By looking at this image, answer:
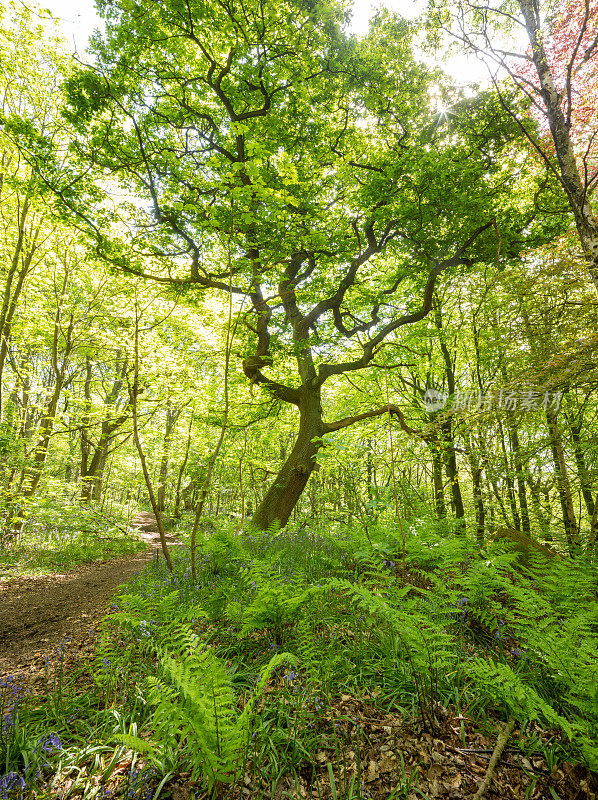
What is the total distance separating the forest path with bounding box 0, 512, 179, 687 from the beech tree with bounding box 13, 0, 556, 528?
361 cm

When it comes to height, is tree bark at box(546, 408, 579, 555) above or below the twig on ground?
above

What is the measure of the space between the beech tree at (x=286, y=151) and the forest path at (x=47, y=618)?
11.8 ft

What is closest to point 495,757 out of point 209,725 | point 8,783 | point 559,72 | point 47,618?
point 209,725

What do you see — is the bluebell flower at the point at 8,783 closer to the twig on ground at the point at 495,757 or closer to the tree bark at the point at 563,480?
the twig on ground at the point at 495,757

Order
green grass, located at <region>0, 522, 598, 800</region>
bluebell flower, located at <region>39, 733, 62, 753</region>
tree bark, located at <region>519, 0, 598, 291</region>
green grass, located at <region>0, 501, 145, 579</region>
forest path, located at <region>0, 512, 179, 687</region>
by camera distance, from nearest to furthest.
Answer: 1. green grass, located at <region>0, 522, 598, 800</region>
2. bluebell flower, located at <region>39, 733, 62, 753</region>
3. forest path, located at <region>0, 512, 179, 687</region>
4. tree bark, located at <region>519, 0, 598, 291</region>
5. green grass, located at <region>0, 501, 145, 579</region>

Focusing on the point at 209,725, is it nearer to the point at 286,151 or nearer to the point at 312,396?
the point at 312,396

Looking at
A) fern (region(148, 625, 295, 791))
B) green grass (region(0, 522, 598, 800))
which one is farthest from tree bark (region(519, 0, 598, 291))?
fern (region(148, 625, 295, 791))

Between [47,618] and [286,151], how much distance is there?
9.69 m

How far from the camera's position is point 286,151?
24.3 feet

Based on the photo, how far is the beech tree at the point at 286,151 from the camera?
6.04m

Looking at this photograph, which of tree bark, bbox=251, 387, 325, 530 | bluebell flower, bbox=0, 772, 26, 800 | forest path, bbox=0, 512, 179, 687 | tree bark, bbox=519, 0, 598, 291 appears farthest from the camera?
tree bark, bbox=251, 387, 325, 530

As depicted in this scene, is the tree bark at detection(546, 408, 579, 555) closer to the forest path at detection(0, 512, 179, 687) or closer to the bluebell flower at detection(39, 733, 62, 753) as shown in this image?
the bluebell flower at detection(39, 733, 62, 753)

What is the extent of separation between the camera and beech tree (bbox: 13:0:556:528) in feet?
19.8

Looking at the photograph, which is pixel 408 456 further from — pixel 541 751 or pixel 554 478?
pixel 541 751
